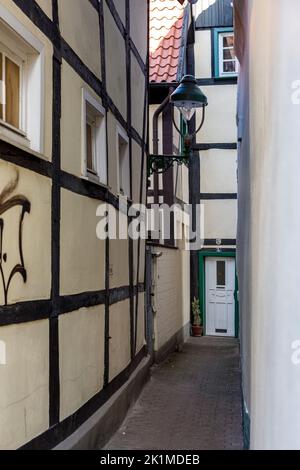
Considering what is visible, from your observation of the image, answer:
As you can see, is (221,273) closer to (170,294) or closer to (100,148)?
(170,294)

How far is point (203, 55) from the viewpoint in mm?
12969

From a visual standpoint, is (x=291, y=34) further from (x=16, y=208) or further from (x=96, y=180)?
(x=96, y=180)

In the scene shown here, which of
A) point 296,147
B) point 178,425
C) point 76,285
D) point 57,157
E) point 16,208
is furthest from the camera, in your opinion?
point 178,425

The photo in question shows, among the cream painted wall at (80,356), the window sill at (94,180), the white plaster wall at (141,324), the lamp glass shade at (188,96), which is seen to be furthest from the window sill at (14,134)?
the lamp glass shade at (188,96)

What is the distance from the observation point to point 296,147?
2.39 m

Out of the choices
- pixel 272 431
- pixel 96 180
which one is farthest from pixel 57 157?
pixel 272 431

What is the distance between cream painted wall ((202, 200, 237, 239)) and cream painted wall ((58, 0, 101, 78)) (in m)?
8.07

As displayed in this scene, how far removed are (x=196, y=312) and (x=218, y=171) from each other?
10.6 feet

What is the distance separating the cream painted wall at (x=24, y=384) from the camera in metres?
2.98

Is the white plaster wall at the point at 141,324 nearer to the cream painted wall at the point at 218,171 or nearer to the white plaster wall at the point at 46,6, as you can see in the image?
the white plaster wall at the point at 46,6

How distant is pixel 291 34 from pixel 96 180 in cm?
270

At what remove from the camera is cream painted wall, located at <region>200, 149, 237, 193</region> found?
1273cm

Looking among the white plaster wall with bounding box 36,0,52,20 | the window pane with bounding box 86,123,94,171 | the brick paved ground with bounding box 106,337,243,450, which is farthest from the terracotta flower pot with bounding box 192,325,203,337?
the white plaster wall with bounding box 36,0,52,20

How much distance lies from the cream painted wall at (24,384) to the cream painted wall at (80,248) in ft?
1.88
